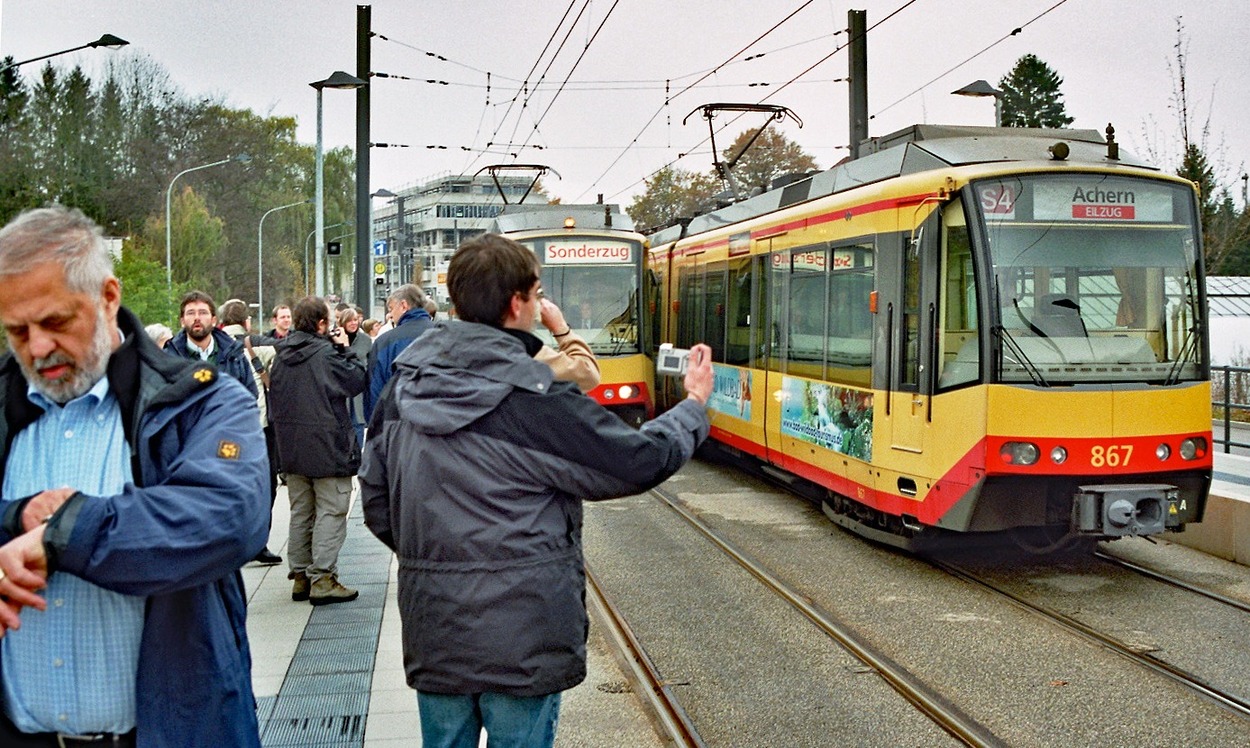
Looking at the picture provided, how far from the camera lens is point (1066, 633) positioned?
7.33m

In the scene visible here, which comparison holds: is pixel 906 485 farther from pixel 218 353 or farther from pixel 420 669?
pixel 420 669

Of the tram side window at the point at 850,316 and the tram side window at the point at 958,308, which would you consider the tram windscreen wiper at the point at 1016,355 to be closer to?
the tram side window at the point at 958,308

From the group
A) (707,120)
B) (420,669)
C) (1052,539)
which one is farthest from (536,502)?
(707,120)

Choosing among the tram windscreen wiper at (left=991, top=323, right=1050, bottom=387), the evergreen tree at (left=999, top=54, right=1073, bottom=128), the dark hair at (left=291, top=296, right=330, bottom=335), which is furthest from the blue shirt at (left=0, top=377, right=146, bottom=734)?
the evergreen tree at (left=999, top=54, right=1073, bottom=128)

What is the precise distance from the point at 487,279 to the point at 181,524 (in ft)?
3.75

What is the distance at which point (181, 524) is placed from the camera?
2.29 metres

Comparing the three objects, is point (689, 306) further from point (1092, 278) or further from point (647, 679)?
point (647, 679)

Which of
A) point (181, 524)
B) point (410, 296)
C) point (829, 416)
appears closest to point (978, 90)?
point (829, 416)

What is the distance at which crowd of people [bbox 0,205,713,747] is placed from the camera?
234cm

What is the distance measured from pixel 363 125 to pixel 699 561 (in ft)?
38.0

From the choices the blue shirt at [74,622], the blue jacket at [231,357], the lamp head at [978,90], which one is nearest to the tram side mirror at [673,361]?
the blue shirt at [74,622]

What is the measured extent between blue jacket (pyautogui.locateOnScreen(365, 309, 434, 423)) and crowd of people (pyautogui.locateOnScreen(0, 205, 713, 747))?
12.5 feet

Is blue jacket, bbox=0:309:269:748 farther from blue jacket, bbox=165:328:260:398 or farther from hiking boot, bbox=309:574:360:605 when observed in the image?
hiking boot, bbox=309:574:360:605

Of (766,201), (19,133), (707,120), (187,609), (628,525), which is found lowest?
(628,525)
